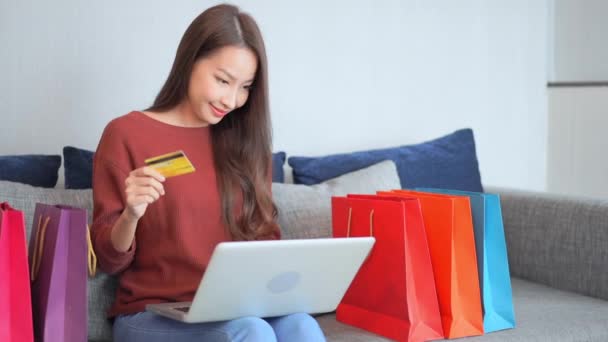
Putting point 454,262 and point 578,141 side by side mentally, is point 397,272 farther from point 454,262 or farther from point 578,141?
point 578,141

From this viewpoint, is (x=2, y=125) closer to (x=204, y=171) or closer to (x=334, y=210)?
(x=204, y=171)

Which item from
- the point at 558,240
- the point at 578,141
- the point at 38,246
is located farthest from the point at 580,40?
the point at 38,246

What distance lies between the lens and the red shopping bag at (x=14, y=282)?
4.73ft

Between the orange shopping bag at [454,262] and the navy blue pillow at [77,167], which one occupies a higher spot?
the navy blue pillow at [77,167]

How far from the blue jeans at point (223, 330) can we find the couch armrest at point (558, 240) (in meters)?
0.89

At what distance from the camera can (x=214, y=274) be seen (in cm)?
144

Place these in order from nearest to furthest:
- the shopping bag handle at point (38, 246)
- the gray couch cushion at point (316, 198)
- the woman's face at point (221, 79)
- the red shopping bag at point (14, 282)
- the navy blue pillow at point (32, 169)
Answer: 1. the red shopping bag at point (14, 282)
2. the shopping bag handle at point (38, 246)
3. the woman's face at point (221, 79)
4. the navy blue pillow at point (32, 169)
5. the gray couch cushion at point (316, 198)

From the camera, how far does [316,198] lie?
2166mm

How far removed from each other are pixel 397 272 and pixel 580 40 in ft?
5.87

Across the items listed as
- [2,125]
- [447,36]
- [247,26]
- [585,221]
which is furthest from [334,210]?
[447,36]

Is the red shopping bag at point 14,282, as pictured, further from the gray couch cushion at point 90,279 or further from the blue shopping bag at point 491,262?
the blue shopping bag at point 491,262

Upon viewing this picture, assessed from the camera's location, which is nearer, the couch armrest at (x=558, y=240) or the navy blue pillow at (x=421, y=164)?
the couch armrest at (x=558, y=240)

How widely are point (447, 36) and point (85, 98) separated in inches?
50.4

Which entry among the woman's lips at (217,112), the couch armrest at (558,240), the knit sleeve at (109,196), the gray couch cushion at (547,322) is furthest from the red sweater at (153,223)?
the couch armrest at (558,240)
